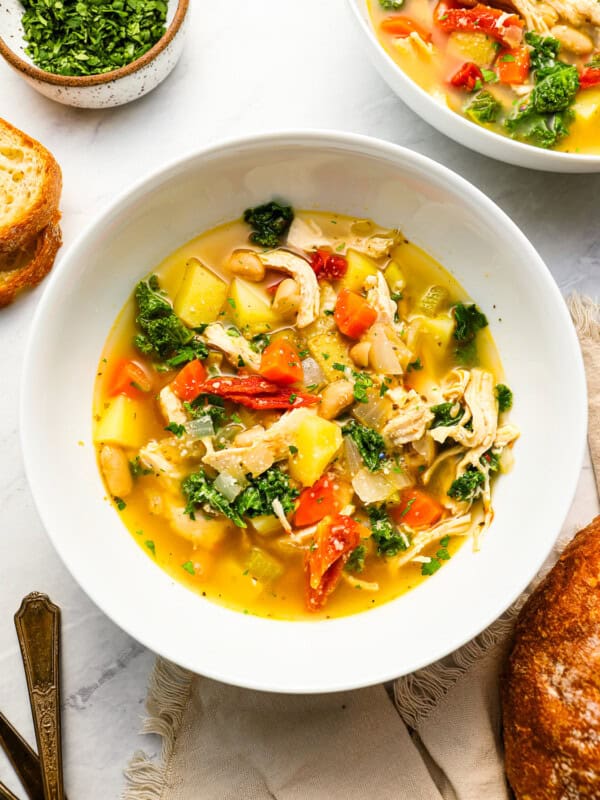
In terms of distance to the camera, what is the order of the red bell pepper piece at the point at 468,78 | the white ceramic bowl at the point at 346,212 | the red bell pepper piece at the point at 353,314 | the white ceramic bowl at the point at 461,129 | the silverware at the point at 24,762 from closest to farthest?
1. the white ceramic bowl at the point at 346,212
2. the white ceramic bowl at the point at 461,129
3. the red bell pepper piece at the point at 353,314
4. the silverware at the point at 24,762
5. the red bell pepper piece at the point at 468,78

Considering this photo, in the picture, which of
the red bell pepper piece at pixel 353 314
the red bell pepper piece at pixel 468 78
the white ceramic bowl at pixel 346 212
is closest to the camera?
the white ceramic bowl at pixel 346 212

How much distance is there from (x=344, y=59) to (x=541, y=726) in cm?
344

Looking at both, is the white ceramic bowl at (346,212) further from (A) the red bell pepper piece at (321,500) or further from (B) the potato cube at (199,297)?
(A) the red bell pepper piece at (321,500)

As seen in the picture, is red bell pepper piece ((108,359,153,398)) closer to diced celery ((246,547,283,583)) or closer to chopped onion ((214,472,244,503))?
chopped onion ((214,472,244,503))

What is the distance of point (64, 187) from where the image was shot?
4.11 meters

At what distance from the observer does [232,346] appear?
3756 mm

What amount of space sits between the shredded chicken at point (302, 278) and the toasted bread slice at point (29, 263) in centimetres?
108

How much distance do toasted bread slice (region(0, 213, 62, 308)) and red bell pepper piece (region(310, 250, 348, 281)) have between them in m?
1.32

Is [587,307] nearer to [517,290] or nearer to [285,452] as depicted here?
[517,290]

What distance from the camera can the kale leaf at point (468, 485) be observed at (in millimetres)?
3725

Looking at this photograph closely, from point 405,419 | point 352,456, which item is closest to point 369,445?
point 352,456

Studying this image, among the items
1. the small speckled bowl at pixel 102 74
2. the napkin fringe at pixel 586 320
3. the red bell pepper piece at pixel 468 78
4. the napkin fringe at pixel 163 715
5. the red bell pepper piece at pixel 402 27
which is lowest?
the napkin fringe at pixel 163 715

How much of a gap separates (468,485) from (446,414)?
0.35 metres

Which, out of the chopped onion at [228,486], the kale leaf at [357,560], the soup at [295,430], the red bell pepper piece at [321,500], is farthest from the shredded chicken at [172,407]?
the kale leaf at [357,560]
